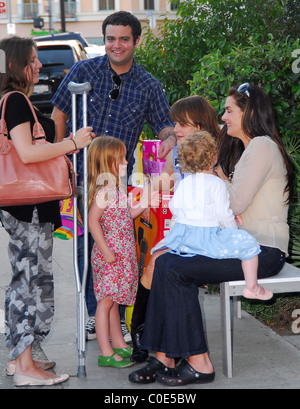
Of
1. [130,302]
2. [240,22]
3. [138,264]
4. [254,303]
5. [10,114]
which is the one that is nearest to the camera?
[10,114]

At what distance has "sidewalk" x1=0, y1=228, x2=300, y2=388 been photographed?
13.5 feet

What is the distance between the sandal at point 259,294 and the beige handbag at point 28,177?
1.11m

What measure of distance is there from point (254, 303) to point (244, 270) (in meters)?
1.65

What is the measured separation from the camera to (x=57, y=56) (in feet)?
57.4

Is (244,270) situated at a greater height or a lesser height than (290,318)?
greater

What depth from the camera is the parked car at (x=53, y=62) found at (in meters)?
17.4

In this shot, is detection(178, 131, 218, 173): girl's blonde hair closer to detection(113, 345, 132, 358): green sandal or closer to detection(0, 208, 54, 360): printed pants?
detection(0, 208, 54, 360): printed pants

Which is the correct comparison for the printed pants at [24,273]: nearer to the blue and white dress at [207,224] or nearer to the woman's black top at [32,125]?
the woman's black top at [32,125]

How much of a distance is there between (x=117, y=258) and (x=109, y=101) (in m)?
1.12

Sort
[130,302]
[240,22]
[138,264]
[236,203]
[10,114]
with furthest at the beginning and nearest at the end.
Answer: [240,22] → [138,264] → [130,302] → [236,203] → [10,114]

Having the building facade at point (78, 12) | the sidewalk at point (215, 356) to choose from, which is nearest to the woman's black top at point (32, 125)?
the sidewalk at point (215, 356)
